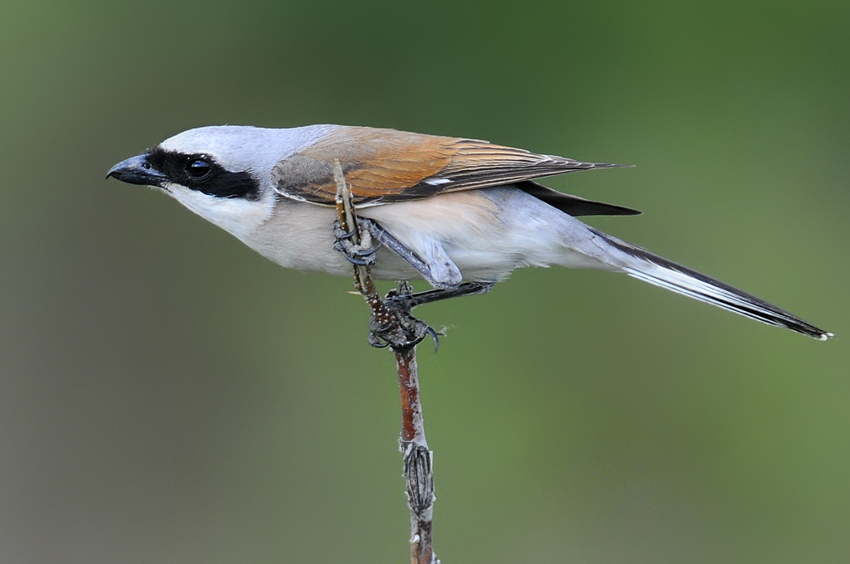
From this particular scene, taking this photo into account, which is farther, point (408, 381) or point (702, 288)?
point (702, 288)

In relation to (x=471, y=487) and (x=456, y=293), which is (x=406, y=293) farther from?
(x=471, y=487)

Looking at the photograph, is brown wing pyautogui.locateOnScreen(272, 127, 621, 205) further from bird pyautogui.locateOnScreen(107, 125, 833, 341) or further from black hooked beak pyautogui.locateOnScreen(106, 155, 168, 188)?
black hooked beak pyautogui.locateOnScreen(106, 155, 168, 188)

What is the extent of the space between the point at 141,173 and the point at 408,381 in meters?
1.27

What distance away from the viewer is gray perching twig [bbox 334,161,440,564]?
2.60 metres

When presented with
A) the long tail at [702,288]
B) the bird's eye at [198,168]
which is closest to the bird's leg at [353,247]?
the bird's eye at [198,168]

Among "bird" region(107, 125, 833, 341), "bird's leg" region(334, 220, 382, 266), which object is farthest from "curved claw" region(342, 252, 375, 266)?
"bird" region(107, 125, 833, 341)

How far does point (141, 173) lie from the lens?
3379 mm

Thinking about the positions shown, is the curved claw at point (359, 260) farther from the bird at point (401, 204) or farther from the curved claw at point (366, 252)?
the bird at point (401, 204)

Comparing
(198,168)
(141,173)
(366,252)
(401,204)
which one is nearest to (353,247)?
(366,252)

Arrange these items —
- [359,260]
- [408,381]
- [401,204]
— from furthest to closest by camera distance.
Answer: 1. [401,204]
2. [359,260]
3. [408,381]

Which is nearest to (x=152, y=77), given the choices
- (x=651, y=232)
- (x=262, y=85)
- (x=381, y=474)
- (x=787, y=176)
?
(x=262, y=85)

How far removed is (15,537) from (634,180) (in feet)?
11.6

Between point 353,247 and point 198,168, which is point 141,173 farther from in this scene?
point 353,247

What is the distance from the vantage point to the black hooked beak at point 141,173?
Result: 11.1 ft
